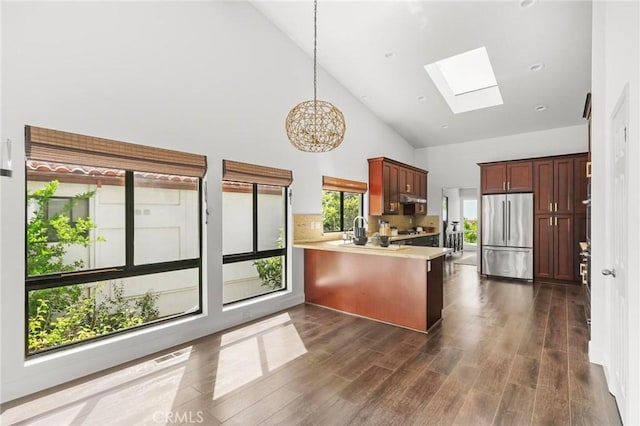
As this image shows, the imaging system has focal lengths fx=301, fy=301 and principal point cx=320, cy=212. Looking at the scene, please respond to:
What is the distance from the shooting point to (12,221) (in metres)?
2.22

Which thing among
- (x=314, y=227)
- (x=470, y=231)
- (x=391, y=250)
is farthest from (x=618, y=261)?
(x=470, y=231)

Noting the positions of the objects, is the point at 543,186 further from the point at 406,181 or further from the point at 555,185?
the point at 406,181

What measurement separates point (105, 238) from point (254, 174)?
173cm

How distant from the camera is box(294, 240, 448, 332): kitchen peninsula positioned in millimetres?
3461

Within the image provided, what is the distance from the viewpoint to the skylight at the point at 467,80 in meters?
4.84

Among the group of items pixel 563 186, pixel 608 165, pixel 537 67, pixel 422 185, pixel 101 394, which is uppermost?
pixel 537 67

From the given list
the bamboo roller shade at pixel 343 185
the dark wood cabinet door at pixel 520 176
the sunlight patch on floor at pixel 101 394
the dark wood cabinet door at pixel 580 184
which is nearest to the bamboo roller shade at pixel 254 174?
the bamboo roller shade at pixel 343 185

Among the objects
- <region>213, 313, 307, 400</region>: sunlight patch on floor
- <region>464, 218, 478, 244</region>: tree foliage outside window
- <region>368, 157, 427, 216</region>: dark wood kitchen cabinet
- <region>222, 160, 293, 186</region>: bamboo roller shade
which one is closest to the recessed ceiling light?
<region>368, 157, 427, 216</region>: dark wood kitchen cabinet

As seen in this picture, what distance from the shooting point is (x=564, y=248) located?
5727 mm

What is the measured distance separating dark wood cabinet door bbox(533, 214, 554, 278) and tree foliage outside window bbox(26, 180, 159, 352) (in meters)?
6.83

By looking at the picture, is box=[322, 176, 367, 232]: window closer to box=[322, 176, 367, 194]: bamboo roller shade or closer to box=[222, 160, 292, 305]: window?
box=[322, 176, 367, 194]: bamboo roller shade

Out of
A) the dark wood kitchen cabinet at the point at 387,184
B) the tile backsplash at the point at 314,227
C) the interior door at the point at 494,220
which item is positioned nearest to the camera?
the tile backsplash at the point at 314,227

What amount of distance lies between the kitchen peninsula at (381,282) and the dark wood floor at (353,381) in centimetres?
23

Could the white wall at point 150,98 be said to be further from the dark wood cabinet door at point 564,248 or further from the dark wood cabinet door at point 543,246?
the dark wood cabinet door at point 564,248
